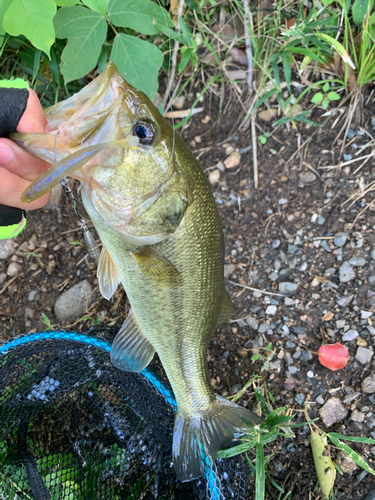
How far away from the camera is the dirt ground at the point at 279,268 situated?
2.77 meters

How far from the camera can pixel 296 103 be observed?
3.13 meters

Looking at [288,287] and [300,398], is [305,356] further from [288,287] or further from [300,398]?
[288,287]

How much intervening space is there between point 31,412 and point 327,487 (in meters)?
2.10

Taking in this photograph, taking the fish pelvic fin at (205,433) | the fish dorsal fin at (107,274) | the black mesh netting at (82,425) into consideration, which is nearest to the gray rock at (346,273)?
the fish pelvic fin at (205,433)

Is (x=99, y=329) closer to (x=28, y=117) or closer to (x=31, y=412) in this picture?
(x=31, y=412)

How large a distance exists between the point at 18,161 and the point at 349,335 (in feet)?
8.46

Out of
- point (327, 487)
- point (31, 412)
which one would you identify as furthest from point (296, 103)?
point (31, 412)

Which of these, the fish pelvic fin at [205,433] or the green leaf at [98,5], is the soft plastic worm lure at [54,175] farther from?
the fish pelvic fin at [205,433]

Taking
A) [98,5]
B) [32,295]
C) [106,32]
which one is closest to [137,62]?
[106,32]

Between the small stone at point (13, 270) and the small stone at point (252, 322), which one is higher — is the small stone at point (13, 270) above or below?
above

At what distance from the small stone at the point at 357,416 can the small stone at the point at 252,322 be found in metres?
0.92

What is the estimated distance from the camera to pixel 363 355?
2.75m

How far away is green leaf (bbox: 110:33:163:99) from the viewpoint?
2527 millimetres

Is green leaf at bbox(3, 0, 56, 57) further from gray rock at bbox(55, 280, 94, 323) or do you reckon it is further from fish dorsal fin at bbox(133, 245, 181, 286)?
gray rock at bbox(55, 280, 94, 323)
